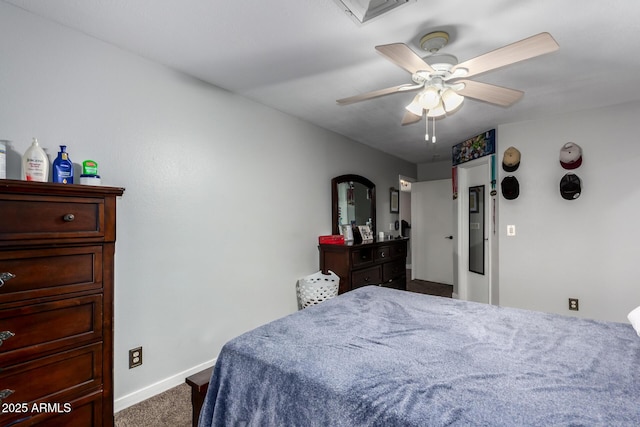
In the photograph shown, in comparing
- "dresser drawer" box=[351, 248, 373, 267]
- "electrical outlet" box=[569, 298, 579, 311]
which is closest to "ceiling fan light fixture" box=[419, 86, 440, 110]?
"dresser drawer" box=[351, 248, 373, 267]

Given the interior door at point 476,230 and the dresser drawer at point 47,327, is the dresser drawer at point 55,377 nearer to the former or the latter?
the dresser drawer at point 47,327

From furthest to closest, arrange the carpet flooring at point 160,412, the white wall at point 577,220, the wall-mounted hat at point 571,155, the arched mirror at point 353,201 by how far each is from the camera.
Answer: the arched mirror at point 353,201 → the wall-mounted hat at point 571,155 → the white wall at point 577,220 → the carpet flooring at point 160,412

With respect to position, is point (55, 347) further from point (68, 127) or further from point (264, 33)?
point (264, 33)

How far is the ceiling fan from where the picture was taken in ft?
4.42

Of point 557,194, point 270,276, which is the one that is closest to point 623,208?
point 557,194

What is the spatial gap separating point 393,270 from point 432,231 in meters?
1.91

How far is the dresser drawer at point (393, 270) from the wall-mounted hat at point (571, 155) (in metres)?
2.11

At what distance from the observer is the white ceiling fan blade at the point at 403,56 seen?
1.33m

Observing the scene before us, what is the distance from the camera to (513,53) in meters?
1.37

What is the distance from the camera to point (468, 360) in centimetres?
116

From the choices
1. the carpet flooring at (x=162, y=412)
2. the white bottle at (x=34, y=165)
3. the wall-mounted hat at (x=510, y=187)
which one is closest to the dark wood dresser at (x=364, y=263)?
the wall-mounted hat at (x=510, y=187)

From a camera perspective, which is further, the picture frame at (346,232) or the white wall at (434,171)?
the white wall at (434,171)

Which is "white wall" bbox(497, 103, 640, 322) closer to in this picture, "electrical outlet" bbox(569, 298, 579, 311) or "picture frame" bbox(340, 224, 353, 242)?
"electrical outlet" bbox(569, 298, 579, 311)

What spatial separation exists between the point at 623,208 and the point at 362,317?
2914 mm
